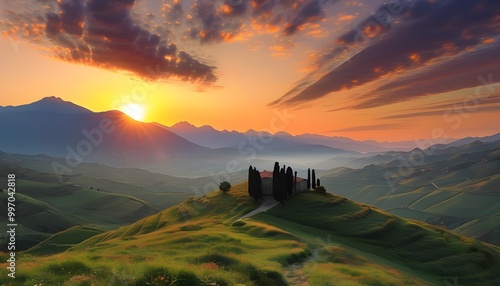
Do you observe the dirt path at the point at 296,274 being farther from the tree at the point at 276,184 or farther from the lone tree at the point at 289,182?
the lone tree at the point at 289,182

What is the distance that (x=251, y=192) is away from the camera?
8819cm

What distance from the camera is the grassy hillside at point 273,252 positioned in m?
21.5

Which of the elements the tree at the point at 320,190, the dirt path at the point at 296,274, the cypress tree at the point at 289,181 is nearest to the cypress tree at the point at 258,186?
the cypress tree at the point at 289,181

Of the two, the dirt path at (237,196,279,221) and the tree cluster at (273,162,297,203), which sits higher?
the tree cluster at (273,162,297,203)

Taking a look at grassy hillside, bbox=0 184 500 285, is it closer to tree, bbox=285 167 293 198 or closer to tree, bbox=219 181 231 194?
tree, bbox=219 181 231 194

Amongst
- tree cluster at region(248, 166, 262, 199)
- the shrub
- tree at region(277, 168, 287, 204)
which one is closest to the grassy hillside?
the shrub

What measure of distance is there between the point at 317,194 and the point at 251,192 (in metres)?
21.6

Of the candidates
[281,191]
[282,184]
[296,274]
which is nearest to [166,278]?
[296,274]

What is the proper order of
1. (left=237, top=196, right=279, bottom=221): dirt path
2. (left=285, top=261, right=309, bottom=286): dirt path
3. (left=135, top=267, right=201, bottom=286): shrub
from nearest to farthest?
(left=135, top=267, right=201, bottom=286): shrub
(left=285, top=261, right=309, bottom=286): dirt path
(left=237, top=196, right=279, bottom=221): dirt path

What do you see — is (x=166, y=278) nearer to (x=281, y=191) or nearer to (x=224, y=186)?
(x=281, y=191)

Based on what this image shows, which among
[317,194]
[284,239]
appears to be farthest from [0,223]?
[284,239]

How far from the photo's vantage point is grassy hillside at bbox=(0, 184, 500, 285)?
21469mm

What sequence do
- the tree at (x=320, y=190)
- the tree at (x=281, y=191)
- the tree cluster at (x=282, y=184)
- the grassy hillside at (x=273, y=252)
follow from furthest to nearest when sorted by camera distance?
1. the tree at (x=320, y=190)
2. the tree cluster at (x=282, y=184)
3. the tree at (x=281, y=191)
4. the grassy hillside at (x=273, y=252)

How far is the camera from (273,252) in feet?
124
